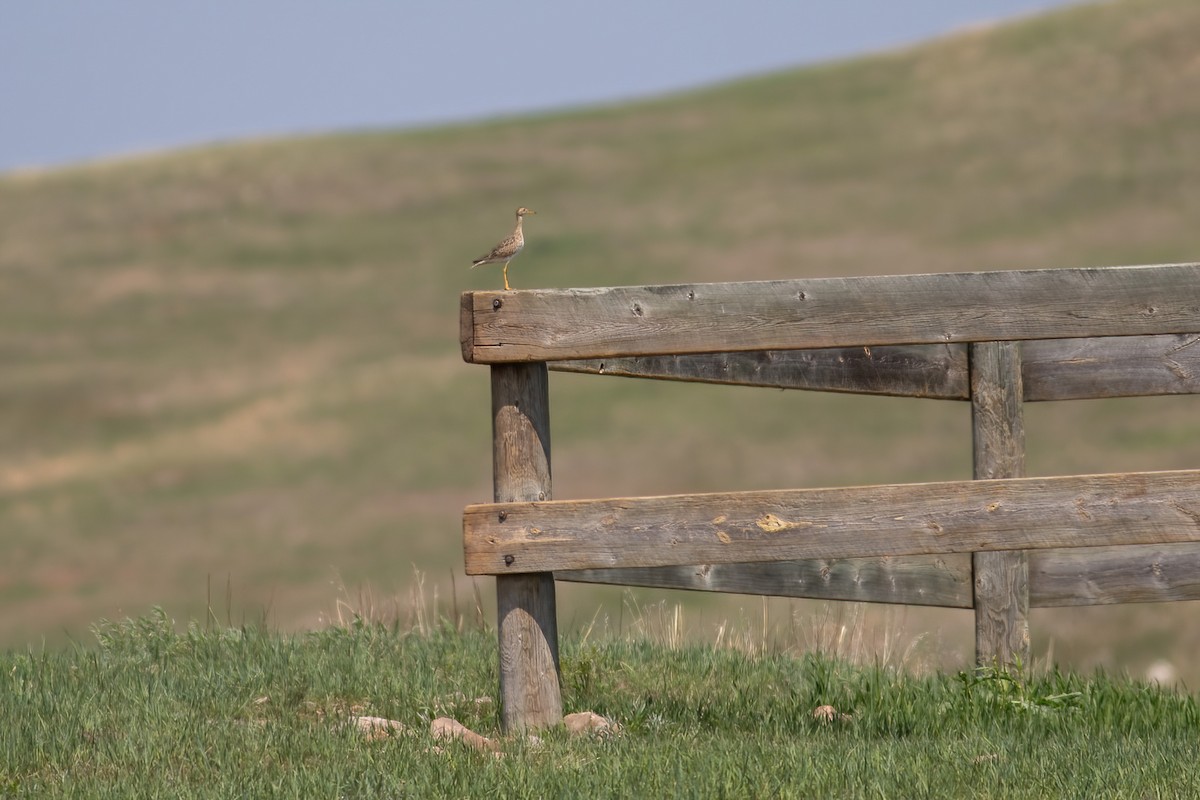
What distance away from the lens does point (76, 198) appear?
50812mm

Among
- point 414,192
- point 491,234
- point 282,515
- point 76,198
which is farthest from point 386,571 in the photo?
point 76,198

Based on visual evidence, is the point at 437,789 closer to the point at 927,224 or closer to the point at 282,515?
the point at 282,515

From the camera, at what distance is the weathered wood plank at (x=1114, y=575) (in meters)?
7.37

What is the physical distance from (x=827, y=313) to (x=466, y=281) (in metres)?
35.6

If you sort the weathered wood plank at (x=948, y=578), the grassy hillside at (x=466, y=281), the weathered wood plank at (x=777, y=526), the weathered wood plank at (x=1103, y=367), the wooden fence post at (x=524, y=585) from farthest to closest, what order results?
the grassy hillside at (x=466, y=281), the weathered wood plank at (x=948, y=578), the weathered wood plank at (x=1103, y=367), the wooden fence post at (x=524, y=585), the weathered wood plank at (x=777, y=526)

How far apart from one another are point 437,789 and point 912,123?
146 ft

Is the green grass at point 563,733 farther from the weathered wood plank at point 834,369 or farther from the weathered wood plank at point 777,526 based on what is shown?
the weathered wood plank at point 834,369

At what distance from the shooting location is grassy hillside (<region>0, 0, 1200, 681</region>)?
28344 millimetres

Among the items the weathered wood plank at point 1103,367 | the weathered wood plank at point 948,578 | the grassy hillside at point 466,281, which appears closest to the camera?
the weathered wood plank at point 1103,367

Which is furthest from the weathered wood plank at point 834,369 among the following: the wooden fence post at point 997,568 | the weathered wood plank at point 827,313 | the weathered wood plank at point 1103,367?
the weathered wood plank at point 827,313

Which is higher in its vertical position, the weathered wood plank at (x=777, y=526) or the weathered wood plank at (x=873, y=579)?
the weathered wood plank at (x=777, y=526)

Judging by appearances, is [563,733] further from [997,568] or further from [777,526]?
[997,568]

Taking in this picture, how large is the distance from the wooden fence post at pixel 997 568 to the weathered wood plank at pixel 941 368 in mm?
117

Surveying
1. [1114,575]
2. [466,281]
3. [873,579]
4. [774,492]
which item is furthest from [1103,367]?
[466,281]
